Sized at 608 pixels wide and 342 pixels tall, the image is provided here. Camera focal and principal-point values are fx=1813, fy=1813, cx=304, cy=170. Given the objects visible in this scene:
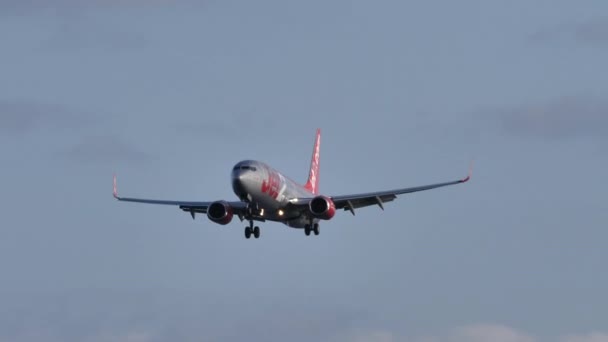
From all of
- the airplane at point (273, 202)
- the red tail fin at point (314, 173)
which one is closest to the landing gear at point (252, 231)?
the airplane at point (273, 202)

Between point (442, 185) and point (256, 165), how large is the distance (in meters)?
14.2

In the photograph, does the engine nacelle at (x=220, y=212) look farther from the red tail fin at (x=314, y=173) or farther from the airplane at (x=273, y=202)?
the red tail fin at (x=314, y=173)

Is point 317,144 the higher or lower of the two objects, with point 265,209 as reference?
higher

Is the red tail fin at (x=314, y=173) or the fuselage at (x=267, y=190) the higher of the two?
the red tail fin at (x=314, y=173)

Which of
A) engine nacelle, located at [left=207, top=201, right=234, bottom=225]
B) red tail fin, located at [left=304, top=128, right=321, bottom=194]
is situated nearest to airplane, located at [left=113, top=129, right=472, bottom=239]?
engine nacelle, located at [left=207, top=201, right=234, bottom=225]

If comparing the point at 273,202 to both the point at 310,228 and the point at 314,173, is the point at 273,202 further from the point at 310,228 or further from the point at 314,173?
the point at 314,173

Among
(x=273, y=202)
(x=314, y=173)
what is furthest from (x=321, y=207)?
(x=314, y=173)

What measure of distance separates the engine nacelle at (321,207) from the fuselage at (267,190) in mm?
1324

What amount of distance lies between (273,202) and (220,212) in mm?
4163

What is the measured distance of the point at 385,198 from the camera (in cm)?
11606

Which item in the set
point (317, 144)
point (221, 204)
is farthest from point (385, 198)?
point (317, 144)

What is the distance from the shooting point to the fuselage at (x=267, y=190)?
108 metres

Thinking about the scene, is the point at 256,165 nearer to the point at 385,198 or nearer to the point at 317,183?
the point at 385,198

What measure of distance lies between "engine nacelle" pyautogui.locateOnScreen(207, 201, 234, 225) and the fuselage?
229 cm
